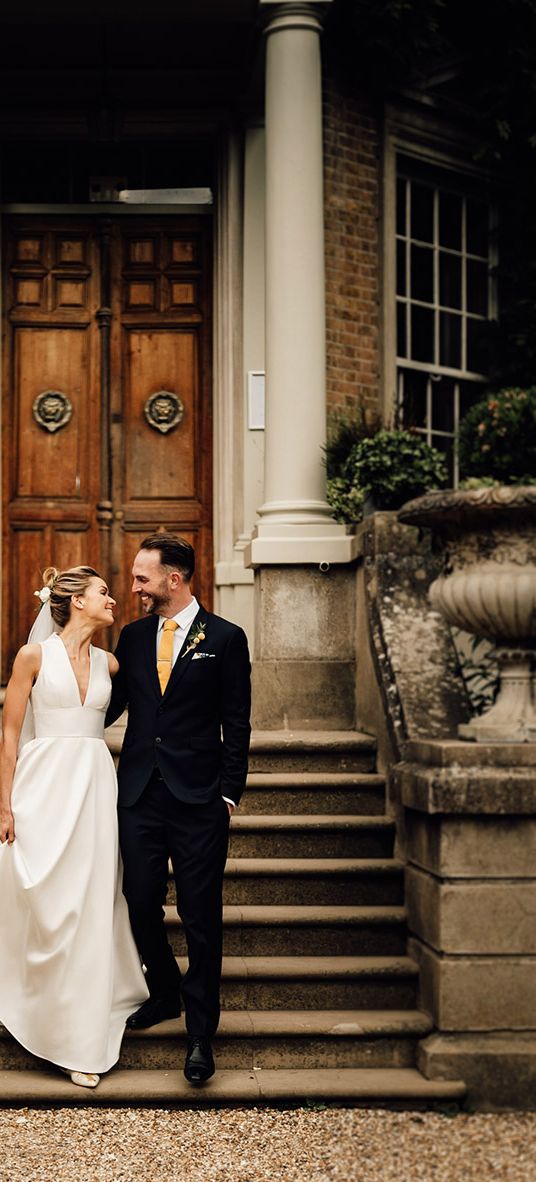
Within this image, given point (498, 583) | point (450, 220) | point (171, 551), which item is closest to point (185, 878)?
point (171, 551)

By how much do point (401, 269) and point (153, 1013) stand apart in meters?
5.87

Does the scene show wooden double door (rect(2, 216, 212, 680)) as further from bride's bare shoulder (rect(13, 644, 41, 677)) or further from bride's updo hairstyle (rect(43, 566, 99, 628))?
bride's bare shoulder (rect(13, 644, 41, 677))

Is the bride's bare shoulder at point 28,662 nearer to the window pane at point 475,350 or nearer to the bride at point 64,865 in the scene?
the bride at point 64,865

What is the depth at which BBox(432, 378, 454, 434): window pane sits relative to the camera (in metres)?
9.70

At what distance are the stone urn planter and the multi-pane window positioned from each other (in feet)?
13.1

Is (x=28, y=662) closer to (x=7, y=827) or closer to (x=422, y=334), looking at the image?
(x=7, y=827)

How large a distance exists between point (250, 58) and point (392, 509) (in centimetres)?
338

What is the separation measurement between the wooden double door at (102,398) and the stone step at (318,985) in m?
4.10

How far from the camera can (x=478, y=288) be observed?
9.88 metres

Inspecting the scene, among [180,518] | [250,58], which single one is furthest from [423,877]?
[250,58]

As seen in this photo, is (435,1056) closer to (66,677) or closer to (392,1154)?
(392,1154)

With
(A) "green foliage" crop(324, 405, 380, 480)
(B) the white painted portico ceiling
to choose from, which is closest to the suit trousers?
(A) "green foliage" crop(324, 405, 380, 480)

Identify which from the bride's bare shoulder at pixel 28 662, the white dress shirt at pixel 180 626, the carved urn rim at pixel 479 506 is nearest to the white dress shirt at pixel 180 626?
the white dress shirt at pixel 180 626

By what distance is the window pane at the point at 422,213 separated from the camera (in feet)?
31.4
